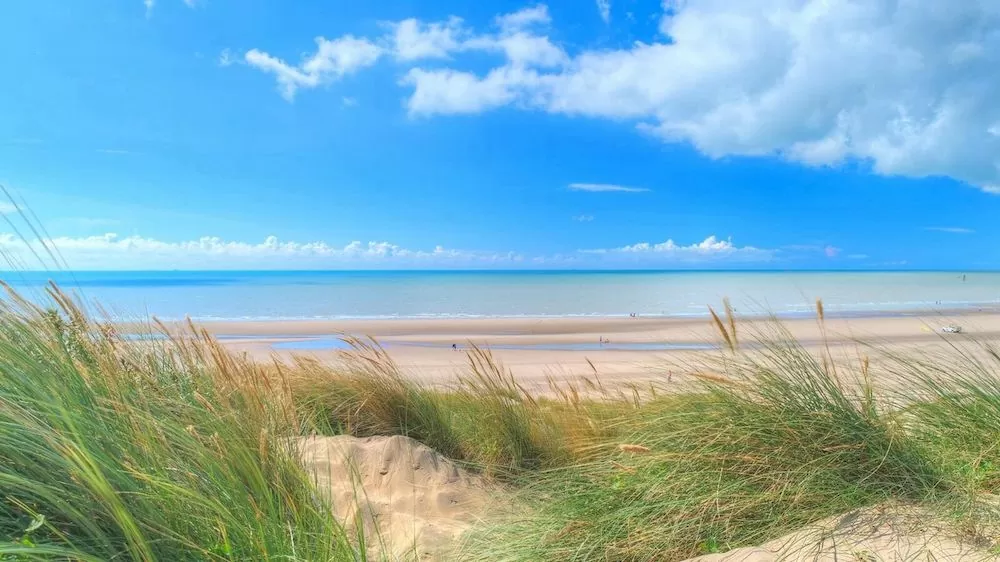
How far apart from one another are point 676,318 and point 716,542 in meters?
23.3

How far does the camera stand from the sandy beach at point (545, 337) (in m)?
13.5

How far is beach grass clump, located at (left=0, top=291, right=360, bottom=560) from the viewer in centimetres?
178

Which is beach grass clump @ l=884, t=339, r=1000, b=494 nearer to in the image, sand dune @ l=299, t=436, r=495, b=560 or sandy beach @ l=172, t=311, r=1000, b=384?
sand dune @ l=299, t=436, r=495, b=560

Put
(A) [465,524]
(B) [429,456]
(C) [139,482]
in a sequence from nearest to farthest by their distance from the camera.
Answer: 1. (C) [139,482]
2. (A) [465,524]
3. (B) [429,456]

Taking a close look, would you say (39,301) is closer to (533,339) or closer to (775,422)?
(775,422)

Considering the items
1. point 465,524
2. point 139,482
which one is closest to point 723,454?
point 465,524

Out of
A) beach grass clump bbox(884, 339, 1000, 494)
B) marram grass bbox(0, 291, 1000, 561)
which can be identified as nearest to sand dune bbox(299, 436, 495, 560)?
marram grass bbox(0, 291, 1000, 561)

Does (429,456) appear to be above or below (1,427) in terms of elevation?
below

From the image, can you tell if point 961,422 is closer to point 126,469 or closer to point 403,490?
point 403,490

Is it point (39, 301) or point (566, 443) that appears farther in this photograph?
point (566, 443)

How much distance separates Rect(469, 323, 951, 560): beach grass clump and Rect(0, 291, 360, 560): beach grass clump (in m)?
1.16

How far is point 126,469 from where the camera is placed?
6.79 feet

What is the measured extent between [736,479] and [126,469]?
2.67 m

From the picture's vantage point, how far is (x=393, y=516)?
151 inches
